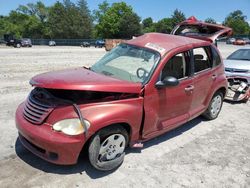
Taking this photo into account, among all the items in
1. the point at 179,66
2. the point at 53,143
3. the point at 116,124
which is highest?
the point at 179,66

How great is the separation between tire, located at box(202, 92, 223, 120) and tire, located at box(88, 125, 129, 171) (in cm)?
276

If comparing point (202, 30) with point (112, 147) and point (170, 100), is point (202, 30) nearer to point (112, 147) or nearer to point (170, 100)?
point (170, 100)

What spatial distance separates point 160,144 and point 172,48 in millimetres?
1674

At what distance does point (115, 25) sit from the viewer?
246ft

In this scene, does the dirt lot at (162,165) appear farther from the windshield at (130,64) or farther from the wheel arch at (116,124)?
the windshield at (130,64)

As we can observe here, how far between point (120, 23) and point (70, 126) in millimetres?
71869

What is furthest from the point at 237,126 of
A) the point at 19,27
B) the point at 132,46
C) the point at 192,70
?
the point at 19,27

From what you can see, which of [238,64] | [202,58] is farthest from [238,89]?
[202,58]

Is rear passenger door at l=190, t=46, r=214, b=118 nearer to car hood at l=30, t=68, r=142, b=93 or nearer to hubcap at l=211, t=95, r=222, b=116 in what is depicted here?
hubcap at l=211, t=95, r=222, b=116

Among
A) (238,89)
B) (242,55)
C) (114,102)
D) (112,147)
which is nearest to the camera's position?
(114,102)

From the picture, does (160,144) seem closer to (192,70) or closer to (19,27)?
(192,70)

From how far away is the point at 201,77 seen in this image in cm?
526

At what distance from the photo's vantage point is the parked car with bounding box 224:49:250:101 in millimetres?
7797

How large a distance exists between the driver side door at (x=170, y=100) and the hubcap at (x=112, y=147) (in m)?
0.48
